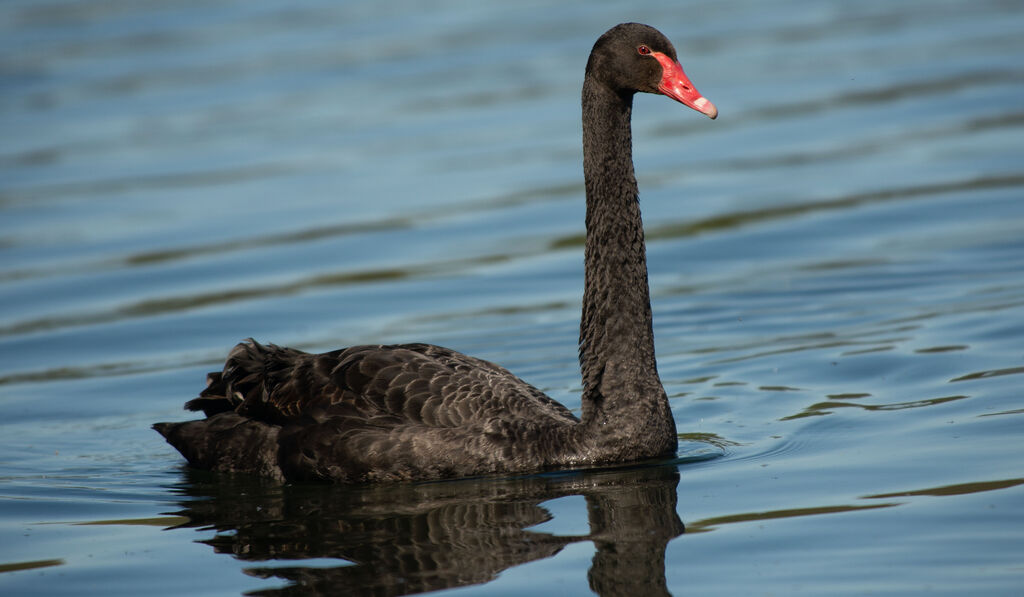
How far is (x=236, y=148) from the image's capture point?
815 inches

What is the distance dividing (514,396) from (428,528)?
1.42 m

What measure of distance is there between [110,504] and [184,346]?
446cm

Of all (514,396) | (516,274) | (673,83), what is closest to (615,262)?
(514,396)

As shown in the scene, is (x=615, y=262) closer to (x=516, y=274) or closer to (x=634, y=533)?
(x=634, y=533)

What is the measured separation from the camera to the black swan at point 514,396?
9141 millimetres

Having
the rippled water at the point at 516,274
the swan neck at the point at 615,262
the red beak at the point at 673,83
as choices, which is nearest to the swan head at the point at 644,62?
the red beak at the point at 673,83

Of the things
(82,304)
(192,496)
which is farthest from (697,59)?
(192,496)

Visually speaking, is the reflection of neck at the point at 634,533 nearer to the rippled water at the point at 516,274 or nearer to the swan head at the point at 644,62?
the rippled water at the point at 516,274

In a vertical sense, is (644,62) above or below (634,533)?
above

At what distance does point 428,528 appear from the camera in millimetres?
8133

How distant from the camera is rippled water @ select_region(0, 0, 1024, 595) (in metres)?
7.77

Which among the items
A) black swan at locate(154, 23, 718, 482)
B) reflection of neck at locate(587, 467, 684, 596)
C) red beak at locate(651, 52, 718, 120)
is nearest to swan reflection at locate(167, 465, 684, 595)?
reflection of neck at locate(587, 467, 684, 596)

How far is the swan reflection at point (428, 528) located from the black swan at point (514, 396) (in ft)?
0.48

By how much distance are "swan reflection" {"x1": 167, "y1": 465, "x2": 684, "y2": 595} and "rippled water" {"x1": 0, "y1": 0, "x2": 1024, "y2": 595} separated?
0.03 metres
